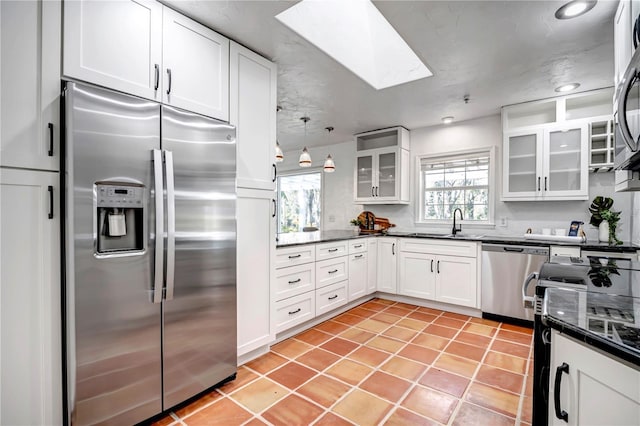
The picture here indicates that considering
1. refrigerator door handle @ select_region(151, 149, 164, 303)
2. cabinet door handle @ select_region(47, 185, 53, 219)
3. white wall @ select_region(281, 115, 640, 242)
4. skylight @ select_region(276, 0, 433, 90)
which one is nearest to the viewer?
cabinet door handle @ select_region(47, 185, 53, 219)

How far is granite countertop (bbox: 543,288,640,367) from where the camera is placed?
71 cm

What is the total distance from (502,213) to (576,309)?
3271 millimetres

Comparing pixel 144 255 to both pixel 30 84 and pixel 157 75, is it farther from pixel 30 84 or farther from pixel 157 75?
pixel 157 75

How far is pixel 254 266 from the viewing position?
238cm

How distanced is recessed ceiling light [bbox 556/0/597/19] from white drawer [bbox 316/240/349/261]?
8.34ft

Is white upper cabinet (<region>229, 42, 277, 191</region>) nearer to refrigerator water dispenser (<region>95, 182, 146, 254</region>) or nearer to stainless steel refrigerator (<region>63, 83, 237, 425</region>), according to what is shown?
stainless steel refrigerator (<region>63, 83, 237, 425</region>)

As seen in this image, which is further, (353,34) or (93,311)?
(353,34)

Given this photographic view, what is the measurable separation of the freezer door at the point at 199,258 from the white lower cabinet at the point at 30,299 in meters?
0.48

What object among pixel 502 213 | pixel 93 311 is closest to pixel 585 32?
pixel 502 213

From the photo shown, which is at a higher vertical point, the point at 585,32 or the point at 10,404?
the point at 585,32

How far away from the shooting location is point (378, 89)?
10.2ft

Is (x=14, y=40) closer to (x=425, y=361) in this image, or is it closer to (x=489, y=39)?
(x=489, y=39)

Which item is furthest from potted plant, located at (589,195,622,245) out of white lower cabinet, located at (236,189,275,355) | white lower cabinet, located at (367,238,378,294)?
white lower cabinet, located at (236,189,275,355)

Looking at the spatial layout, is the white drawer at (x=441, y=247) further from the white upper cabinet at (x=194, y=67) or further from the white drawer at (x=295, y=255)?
the white upper cabinet at (x=194, y=67)
